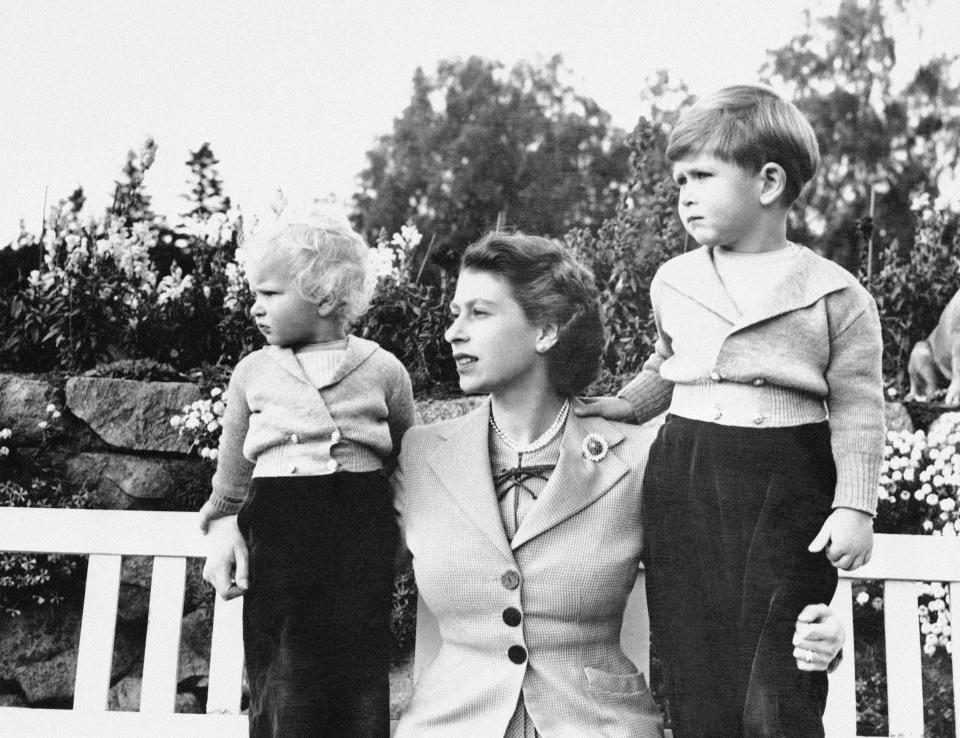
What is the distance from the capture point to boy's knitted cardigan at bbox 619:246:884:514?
189 centimetres

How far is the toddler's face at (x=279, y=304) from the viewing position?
2.28 m

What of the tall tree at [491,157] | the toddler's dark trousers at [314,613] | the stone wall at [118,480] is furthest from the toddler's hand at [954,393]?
the tall tree at [491,157]

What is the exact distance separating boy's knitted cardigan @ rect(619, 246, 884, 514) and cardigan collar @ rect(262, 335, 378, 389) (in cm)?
76

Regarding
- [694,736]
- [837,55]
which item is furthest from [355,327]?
[837,55]

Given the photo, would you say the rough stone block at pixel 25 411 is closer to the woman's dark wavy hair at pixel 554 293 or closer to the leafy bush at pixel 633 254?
the leafy bush at pixel 633 254

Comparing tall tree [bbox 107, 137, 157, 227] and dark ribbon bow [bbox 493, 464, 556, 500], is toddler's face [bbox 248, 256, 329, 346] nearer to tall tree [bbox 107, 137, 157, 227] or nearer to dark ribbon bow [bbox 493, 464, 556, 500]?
dark ribbon bow [bbox 493, 464, 556, 500]

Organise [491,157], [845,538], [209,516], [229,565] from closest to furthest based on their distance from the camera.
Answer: [845,538] < [229,565] < [209,516] < [491,157]

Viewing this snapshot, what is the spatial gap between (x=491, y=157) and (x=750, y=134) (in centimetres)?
1320

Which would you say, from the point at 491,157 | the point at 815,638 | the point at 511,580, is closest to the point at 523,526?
the point at 511,580

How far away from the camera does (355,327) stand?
4941mm

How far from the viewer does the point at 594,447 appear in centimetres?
227

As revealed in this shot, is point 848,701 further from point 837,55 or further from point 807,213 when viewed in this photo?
point 837,55

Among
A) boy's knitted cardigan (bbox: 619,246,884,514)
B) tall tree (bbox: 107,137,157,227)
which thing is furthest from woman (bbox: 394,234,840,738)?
tall tree (bbox: 107,137,157,227)

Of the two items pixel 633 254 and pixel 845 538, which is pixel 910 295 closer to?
pixel 633 254
